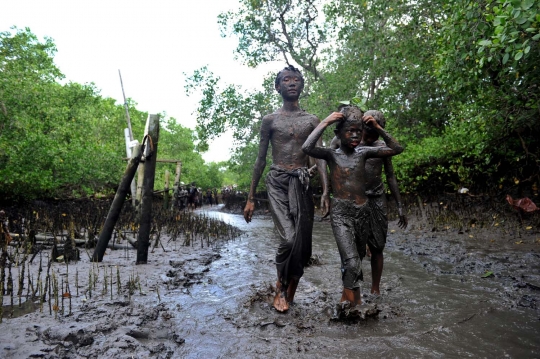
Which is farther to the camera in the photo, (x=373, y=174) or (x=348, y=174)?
(x=373, y=174)

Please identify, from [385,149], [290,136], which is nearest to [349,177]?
[385,149]

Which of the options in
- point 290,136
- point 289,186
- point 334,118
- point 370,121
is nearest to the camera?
point 334,118

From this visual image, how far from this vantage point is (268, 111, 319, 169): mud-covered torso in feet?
14.0

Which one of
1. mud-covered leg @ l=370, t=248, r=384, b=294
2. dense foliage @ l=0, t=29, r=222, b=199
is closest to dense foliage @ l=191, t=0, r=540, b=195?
mud-covered leg @ l=370, t=248, r=384, b=294

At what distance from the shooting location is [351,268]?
11.6 feet

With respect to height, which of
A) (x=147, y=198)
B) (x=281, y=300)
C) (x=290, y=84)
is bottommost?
(x=281, y=300)

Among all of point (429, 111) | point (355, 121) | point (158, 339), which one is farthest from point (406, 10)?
point (158, 339)

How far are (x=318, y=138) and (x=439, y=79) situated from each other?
4.71 metres

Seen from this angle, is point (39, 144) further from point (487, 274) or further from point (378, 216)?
point (487, 274)

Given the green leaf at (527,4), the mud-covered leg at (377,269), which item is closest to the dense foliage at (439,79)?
the green leaf at (527,4)

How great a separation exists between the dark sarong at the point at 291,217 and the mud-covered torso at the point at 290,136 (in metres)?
0.13

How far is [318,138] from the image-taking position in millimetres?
3820

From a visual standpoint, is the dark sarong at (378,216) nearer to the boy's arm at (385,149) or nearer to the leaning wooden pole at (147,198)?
the boy's arm at (385,149)

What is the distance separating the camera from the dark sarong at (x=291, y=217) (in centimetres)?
389
